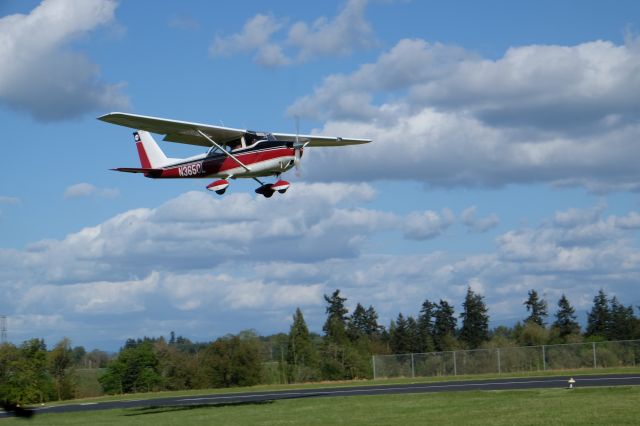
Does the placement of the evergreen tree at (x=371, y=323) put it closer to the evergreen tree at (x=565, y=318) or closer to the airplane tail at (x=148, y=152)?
the evergreen tree at (x=565, y=318)

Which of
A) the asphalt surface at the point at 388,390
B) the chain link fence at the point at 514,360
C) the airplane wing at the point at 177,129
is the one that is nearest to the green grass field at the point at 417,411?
the asphalt surface at the point at 388,390

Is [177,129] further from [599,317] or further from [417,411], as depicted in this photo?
[599,317]

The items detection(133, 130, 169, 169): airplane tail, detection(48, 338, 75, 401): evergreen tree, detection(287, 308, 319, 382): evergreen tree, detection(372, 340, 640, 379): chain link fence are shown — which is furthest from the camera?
detection(287, 308, 319, 382): evergreen tree

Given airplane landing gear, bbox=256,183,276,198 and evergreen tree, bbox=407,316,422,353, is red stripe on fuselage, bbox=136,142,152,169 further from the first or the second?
evergreen tree, bbox=407,316,422,353

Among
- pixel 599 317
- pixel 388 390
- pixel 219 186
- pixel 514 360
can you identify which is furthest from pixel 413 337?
pixel 219 186

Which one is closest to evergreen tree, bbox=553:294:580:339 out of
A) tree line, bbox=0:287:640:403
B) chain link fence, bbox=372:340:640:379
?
tree line, bbox=0:287:640:403

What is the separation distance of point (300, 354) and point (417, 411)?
166ft

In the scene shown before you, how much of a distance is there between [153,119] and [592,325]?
74.7m

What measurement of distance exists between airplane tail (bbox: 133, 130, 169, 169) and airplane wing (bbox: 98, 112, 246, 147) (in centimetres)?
351

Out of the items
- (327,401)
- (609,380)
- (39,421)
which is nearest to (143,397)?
(39,421)

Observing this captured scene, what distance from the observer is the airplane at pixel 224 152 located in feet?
104

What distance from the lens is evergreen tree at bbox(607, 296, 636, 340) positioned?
8400 cm

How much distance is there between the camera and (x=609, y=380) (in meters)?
34.8

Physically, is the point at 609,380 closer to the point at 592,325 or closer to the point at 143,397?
the point at 143,397
